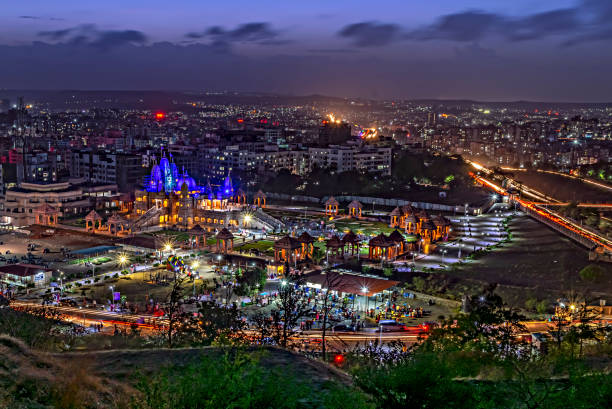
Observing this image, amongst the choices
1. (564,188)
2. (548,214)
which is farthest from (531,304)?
(564,188)

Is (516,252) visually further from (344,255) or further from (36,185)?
(36,185)

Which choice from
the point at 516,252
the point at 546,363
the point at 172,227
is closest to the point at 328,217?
the point at 172,227

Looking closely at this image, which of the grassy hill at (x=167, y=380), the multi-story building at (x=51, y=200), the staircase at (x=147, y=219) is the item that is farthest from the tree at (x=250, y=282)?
the multi-story building at (x=51, y=200)

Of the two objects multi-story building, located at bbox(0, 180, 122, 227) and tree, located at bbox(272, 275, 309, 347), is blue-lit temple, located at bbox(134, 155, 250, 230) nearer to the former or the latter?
multi-story building, located at bbox(0, 180, 122, 227)

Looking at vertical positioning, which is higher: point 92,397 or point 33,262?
point 92,397

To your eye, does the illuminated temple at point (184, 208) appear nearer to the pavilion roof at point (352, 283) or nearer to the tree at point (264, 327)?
the pavilion roof at point (352, 283)

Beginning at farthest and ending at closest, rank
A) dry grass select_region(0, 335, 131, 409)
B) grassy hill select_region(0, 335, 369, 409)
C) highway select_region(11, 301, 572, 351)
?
highway select_region(11, 301, 572, 351) → dry grass select_region(0, 335, 131, 409) → grassy hill select_region(0, 335, 369, 409)

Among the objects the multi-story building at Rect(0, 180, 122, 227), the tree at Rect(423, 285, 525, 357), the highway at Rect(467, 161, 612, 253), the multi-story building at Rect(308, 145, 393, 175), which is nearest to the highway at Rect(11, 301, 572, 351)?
the tree at Rect(423, 285, 525, 357)

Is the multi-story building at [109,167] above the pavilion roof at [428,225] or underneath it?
above
